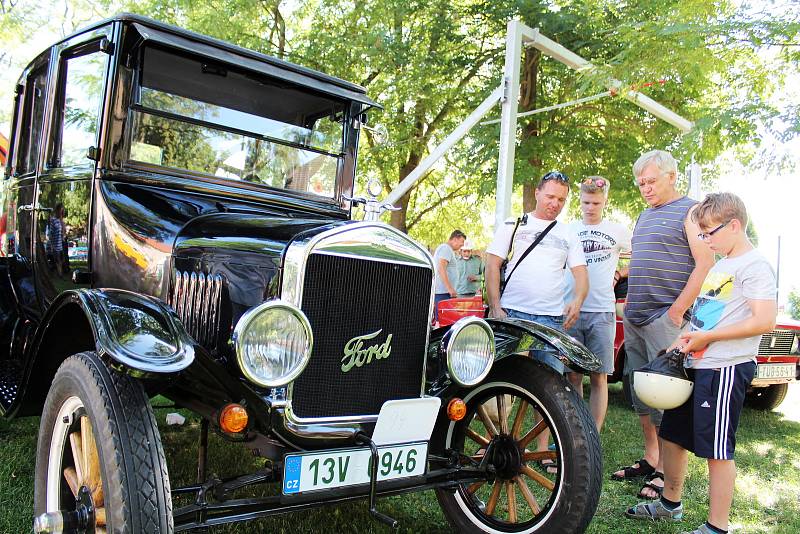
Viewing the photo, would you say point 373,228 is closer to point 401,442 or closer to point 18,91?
point 401,442

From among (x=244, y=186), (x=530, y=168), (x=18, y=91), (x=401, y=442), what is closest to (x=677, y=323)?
(x=401, y=442)

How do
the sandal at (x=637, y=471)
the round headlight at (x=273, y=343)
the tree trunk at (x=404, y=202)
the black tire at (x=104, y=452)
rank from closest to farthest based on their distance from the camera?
the black tire at (x=104, y=452)
the round headlight at (x=273, y=343)
the sandal at (x=637, y=471)
the tree trunk at (x=404, y=202)

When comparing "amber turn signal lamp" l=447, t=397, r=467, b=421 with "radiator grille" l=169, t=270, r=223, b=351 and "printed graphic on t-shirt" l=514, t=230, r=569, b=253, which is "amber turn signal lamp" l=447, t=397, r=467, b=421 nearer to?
"radiator grille" l=169, t=270, r=223, b=351

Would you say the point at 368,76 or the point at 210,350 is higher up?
the point at 368,76

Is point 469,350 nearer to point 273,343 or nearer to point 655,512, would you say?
point 273,343

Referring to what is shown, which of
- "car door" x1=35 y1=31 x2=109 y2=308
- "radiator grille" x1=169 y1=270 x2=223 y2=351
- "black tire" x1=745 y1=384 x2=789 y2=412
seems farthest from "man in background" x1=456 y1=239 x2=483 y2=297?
"radiator grille" x1=169 y1=270 x2=223 y2=351

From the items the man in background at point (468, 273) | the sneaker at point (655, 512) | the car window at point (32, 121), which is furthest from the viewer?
the man in background at point (468, 273)

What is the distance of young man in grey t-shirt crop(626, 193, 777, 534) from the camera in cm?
267

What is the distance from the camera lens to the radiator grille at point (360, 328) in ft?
7.27

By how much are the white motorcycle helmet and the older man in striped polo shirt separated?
0.55m

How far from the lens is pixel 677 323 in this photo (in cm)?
335

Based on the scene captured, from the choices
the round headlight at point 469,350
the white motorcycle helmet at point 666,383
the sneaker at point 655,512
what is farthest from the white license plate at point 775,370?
the round headlight at point 469,350

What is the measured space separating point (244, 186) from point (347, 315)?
1244 mm

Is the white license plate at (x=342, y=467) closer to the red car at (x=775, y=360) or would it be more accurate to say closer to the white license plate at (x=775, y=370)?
the red car at (x=775, y=360)
